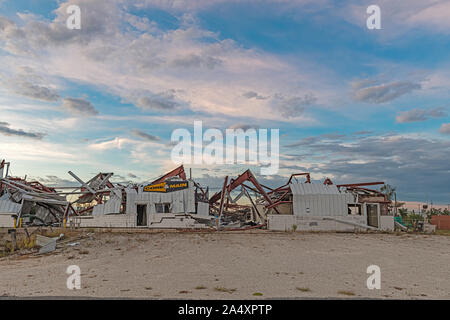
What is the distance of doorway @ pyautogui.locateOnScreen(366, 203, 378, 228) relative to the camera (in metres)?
38.3

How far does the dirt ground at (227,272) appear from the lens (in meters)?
10.9

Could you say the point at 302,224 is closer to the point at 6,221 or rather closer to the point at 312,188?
the point at 312,188

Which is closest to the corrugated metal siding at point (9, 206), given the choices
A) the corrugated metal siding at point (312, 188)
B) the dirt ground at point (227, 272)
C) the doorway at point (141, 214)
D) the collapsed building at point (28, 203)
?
the collapsed building at point (28, 203)

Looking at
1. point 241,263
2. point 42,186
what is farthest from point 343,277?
point 42,186

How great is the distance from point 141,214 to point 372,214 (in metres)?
27.0

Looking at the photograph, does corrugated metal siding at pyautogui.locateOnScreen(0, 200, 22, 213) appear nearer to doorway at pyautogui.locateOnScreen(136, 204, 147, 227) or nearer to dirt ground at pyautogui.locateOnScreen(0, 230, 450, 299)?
doorway at pyautogui.locateOnScreen(136, 204, 147, 227)

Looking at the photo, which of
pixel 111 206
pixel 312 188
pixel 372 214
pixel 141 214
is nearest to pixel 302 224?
pixel 312 188

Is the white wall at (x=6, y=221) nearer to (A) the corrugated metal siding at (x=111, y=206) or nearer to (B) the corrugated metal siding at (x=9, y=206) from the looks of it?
(B) the corrugated metal siding at (x=9, y=206)

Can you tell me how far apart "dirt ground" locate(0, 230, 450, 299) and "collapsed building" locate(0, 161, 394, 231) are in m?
13.3

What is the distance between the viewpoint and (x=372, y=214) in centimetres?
3875

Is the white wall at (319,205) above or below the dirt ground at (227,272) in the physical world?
above

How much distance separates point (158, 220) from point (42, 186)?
63.8 ft
